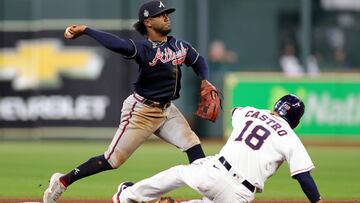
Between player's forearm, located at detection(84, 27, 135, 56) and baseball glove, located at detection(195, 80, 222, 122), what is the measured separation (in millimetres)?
899

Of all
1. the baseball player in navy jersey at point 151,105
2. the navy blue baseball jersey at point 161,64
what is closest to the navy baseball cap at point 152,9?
the baseball player in navy jersey at point 151,105

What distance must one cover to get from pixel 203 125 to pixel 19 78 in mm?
3924

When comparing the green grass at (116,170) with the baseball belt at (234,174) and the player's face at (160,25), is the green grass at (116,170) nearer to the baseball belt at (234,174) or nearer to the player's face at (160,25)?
the player's face at (160,25)

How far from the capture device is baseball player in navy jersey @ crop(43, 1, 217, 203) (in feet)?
29.0

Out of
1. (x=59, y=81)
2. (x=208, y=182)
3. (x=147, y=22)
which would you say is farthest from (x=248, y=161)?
(x=59, y=81)

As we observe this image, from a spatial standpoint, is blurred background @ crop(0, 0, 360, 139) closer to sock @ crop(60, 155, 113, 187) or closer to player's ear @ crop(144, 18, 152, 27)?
player's ear @ crop(144, 18, 152, 27)

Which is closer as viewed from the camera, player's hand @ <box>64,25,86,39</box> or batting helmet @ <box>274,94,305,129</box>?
batting helmet @ <box>274,94,305,129</box>

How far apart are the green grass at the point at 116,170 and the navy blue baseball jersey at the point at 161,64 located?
2001mm

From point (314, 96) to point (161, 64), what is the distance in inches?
418

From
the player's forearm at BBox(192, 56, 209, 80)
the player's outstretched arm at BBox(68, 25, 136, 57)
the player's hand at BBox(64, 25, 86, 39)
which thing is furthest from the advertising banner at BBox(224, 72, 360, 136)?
the player's hand at BBox(64, 25, 86, 39)

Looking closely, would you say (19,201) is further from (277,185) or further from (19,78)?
(19,78)

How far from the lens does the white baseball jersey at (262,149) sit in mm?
7340

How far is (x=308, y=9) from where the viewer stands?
805 inches

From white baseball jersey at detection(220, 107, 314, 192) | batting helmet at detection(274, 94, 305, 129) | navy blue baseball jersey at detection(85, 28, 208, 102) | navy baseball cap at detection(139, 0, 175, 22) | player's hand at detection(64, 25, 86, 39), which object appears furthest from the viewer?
navy baseball cap at detection(139, 0, 175, 22)
